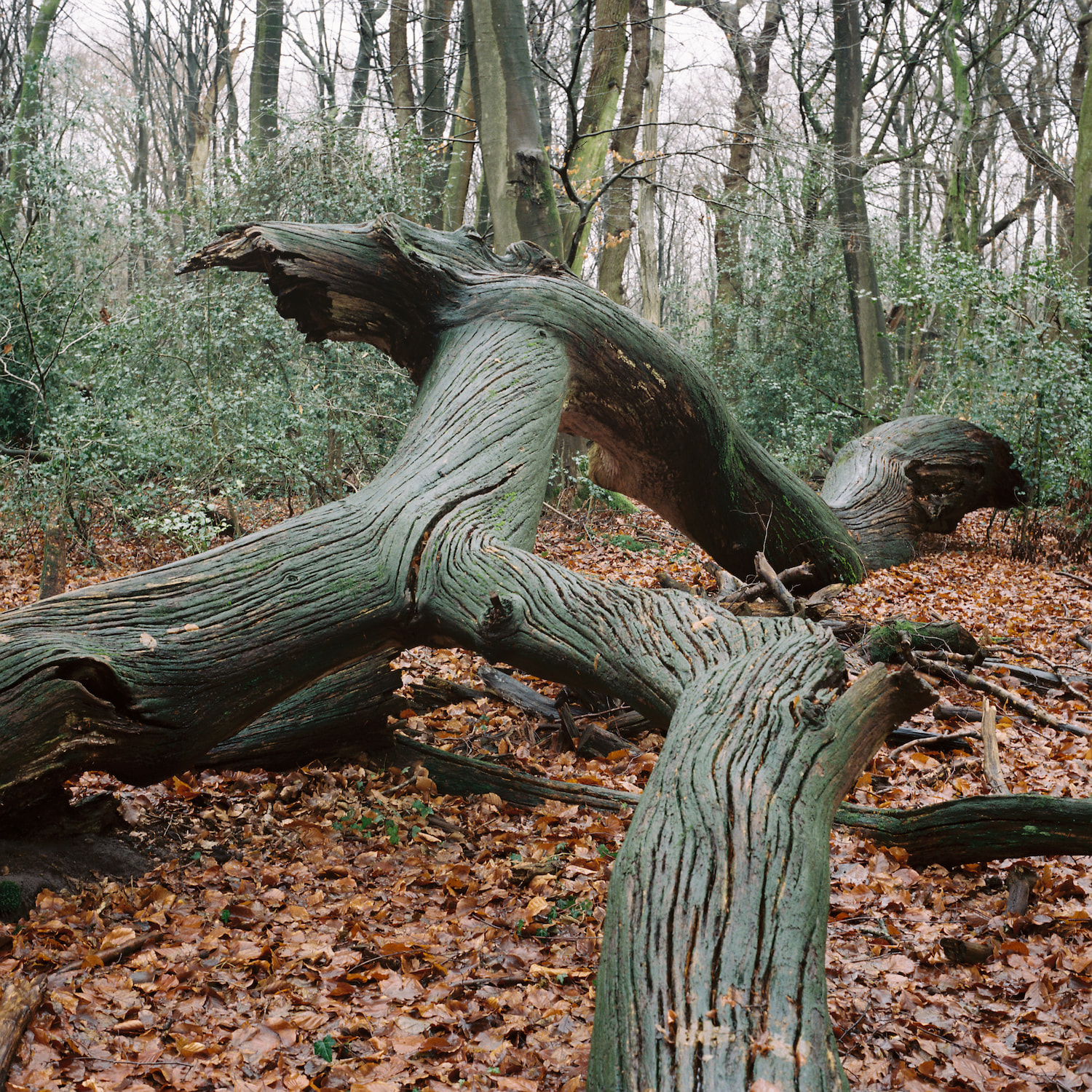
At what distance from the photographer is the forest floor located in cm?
254

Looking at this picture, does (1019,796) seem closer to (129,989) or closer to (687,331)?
(129,989)

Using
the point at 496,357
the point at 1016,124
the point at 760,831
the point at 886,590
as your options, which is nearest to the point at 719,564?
the point at 886,590

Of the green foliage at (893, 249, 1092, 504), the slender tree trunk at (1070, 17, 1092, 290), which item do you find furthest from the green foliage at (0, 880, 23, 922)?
the slender tree trunk at (1070, 17, 1092, 290)

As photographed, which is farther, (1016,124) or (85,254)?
(1016,124)

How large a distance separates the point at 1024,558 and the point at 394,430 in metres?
6.97

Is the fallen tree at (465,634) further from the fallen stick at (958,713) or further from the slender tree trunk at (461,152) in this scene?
the slender tree trunk at (461,152)

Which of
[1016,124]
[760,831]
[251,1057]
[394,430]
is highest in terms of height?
[1016,124]

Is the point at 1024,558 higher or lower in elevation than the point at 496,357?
lower

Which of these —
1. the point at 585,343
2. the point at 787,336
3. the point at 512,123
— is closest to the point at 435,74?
the point at 512,123

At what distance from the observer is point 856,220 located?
13.6 m

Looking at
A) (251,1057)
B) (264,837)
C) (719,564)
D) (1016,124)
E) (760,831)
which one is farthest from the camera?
(1016,124)

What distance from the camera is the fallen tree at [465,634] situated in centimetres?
235

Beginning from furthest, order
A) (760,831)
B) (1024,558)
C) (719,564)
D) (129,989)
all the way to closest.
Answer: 1. (1024,558)
2. (719,564)
3. (129,989)
4. (760,831)

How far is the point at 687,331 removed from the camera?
18.9 m
